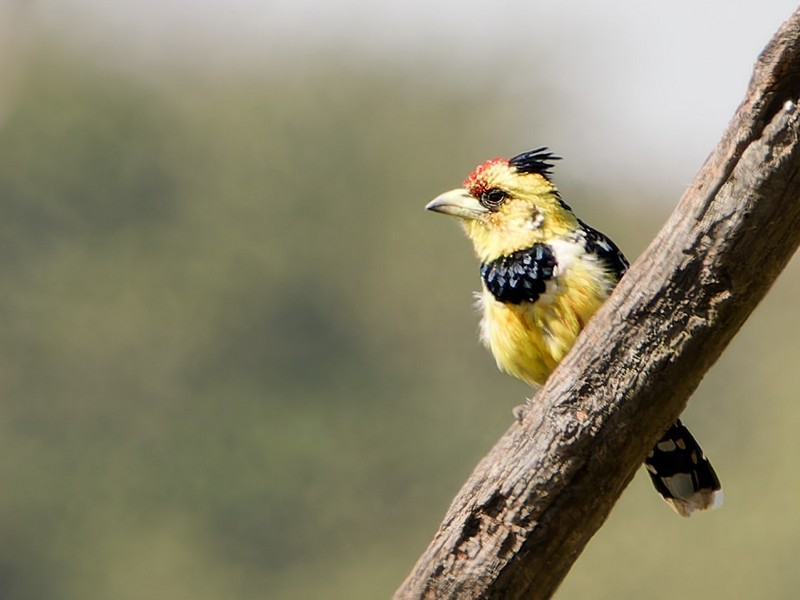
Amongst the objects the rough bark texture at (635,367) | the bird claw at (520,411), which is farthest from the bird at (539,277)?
the rough bark texture at (635,367)

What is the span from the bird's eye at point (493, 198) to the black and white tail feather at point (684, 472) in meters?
1.13

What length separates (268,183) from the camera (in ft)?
99.5

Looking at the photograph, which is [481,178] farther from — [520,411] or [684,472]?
[520,411]

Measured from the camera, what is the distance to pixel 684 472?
5.55 metres

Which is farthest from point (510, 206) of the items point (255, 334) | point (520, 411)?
point (255, 334)

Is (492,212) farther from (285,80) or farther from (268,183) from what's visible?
(285,80)

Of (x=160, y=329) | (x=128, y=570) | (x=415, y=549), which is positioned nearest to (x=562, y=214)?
(x=415, y=549)

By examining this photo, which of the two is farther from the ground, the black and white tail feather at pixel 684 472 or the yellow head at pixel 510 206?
the yellow head at pixel 510 206

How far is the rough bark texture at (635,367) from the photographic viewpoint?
13.0ft

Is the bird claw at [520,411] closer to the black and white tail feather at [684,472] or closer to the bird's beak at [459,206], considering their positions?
the black and white tail feather at [684,472]

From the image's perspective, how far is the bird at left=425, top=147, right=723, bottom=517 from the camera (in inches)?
208

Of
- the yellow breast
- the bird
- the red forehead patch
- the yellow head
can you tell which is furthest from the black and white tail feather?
the red forehead patch

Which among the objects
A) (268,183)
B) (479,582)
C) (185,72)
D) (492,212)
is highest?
(185,72)

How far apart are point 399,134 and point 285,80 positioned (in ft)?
12.2
